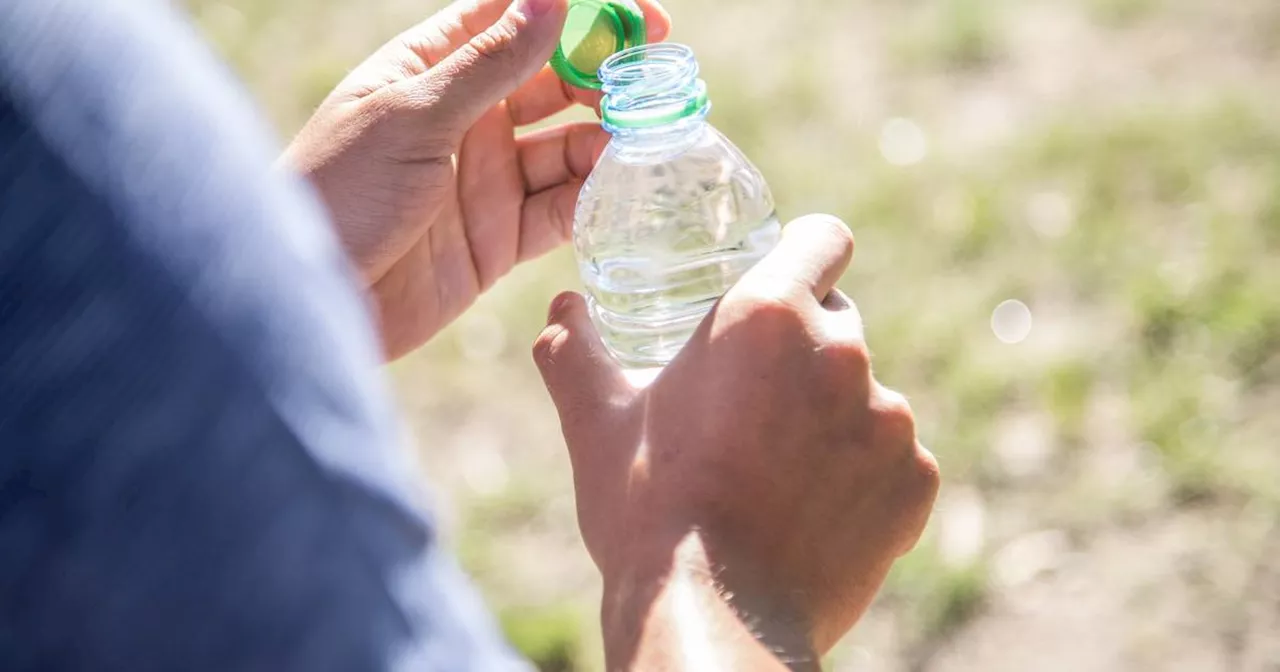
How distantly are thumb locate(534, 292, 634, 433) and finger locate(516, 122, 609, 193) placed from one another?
2.30 ft

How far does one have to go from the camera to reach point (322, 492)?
0.75 m

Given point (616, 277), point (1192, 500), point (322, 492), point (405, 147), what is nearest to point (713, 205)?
point (616, 277)

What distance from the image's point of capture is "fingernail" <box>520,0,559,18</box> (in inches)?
75.2

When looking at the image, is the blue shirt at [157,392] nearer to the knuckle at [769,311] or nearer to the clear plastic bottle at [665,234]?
the knuckle at [769,311]

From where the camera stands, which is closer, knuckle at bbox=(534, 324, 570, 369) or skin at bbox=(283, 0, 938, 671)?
skin at bbox=(283, 0, 938, 671)

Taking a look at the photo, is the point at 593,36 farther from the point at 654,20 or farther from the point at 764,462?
the point at 764,462

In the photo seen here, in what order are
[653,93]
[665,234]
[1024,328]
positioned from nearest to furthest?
1. [653,93]
2. [665,234]
3. [1024,328]

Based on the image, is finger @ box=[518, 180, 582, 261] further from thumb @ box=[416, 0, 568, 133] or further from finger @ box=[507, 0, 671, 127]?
thumb @ box=[416, 0, 568, 133]

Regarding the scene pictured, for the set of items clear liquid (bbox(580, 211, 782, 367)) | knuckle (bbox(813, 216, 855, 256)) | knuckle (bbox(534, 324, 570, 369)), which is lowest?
clear liquid (bbox(580, 211, 782, 367))

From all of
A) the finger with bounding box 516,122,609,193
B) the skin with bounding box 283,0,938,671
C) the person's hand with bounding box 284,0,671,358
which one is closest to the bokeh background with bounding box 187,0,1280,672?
the person's hand with bounding box 284,0,671,358

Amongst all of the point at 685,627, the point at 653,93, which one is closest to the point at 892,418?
the point at 685,627

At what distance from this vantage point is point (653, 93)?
173 cm

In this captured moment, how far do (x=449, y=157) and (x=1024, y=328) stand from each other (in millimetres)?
2042

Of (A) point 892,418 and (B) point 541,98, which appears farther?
(B) point 541,98
